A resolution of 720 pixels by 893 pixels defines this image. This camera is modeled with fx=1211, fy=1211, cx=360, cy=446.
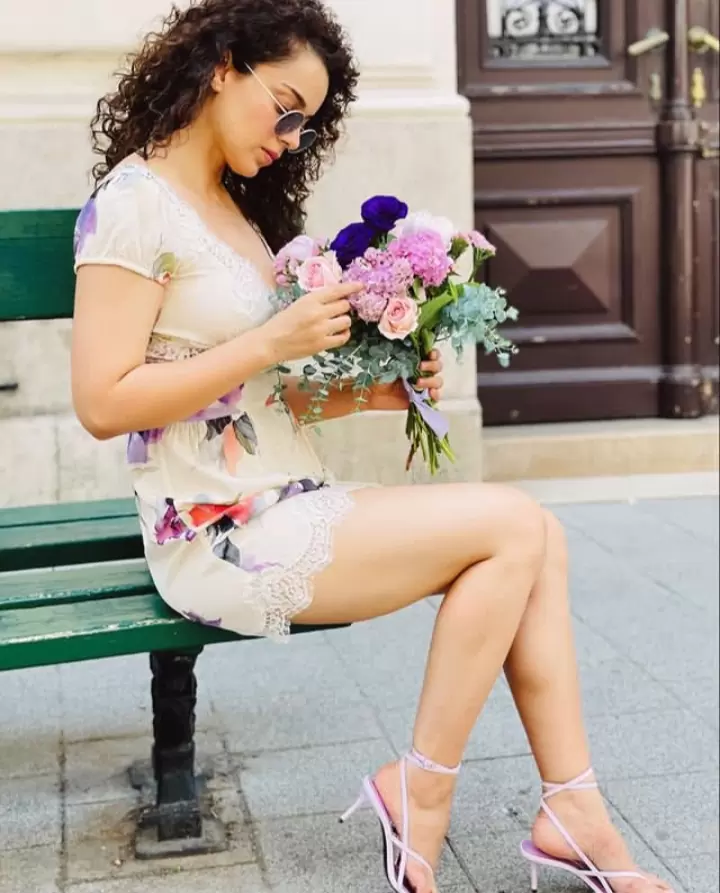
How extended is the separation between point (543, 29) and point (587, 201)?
0.78 meters

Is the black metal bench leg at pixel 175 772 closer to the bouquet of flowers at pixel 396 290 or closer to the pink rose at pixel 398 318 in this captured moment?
the bouquet of flowers at pixel 396 290

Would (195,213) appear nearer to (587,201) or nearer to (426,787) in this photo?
(426,787)

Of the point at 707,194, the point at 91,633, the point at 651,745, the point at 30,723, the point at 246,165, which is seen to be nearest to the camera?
the point at 91,633

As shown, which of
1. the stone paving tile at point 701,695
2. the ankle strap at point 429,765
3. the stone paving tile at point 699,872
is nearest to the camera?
the ankle strap at point 429,765

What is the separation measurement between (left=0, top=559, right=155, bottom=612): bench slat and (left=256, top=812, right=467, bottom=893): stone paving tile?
22.7 inches

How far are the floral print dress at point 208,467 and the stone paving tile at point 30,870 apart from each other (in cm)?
61

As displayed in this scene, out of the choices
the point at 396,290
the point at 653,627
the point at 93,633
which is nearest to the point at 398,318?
the point at 396,290

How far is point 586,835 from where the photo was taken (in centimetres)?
213

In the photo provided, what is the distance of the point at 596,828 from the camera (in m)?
2.14

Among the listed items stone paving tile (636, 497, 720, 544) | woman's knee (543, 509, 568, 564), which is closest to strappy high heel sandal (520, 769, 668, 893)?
woman's knee (543, 509, 568, 564)

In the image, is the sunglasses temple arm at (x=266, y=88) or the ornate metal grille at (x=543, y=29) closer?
the sunglasses temple arm at (x=266, y=88)

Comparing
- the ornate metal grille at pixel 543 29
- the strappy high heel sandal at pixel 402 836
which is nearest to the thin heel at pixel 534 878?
the strappy high heel sandal at pixel 402 836

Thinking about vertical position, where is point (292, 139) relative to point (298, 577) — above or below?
above

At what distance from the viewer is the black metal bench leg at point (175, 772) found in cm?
237
